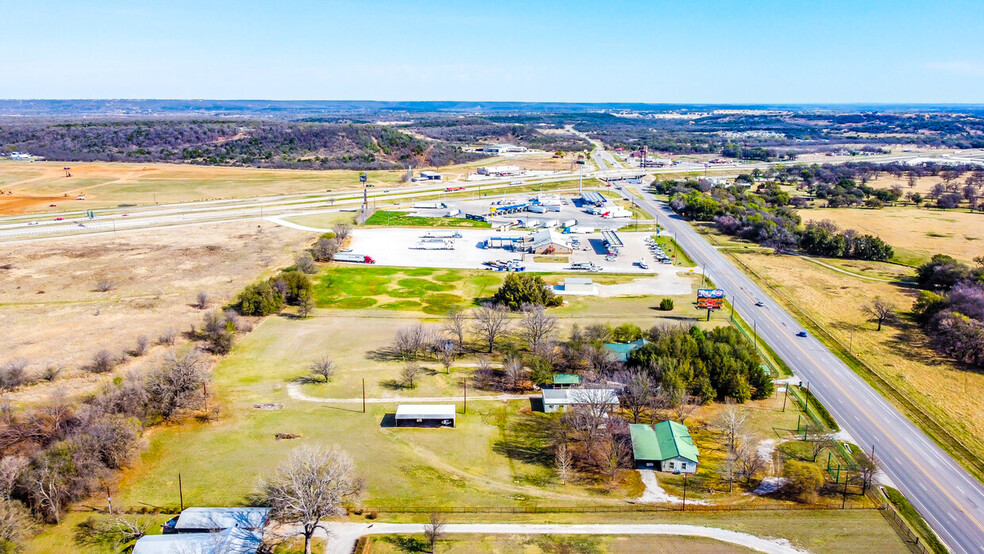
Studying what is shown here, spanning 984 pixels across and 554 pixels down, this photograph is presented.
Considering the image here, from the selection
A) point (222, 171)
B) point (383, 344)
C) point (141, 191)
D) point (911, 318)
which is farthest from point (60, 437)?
point (222, 171)

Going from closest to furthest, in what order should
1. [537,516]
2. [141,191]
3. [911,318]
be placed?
[537,516]
[911,318]
[141,191]

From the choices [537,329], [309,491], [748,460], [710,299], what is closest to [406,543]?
[309,491]

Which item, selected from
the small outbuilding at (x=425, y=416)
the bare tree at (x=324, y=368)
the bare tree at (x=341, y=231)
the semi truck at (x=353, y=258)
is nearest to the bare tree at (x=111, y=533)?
the small outbuilding at (x=425, y=416)

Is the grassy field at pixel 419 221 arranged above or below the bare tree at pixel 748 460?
above

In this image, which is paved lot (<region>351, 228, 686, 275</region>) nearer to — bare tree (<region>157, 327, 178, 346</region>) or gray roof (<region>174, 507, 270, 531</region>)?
bare tree (<region>157, 327, 178, 346</region>)

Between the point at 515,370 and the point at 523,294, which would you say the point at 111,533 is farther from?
the point at 523,294

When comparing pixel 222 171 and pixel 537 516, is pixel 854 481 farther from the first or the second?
pixel 222 171

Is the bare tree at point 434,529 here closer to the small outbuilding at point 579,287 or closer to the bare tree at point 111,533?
the bare tree at point 111,533

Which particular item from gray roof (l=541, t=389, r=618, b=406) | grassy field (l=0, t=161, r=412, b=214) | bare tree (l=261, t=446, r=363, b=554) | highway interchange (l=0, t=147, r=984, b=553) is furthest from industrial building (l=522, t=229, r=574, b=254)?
grassy field (l=0, t=161, r=412, b=214)
